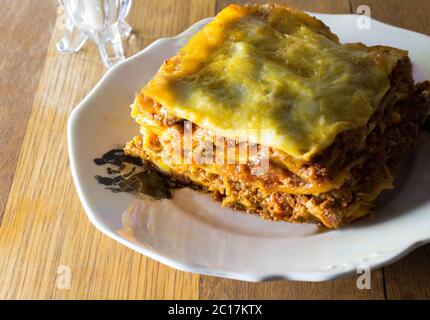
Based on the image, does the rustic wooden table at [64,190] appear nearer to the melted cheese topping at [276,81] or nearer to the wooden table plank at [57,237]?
the wooden table plank at [57,237]

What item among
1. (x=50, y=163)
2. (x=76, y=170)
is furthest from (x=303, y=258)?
(x=50, y=163)

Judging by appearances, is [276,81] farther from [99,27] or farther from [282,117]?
[99,27]

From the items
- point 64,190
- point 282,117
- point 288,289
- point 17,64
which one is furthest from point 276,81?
point 17,64

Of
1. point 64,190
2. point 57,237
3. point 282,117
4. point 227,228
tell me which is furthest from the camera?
point 64,190

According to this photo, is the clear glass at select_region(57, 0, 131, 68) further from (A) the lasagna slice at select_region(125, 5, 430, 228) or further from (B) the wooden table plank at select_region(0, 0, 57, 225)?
(A) the lasagna slice at select_region(125, 5, 430, 228)

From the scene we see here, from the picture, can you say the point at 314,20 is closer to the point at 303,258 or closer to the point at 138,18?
the point at 303,258

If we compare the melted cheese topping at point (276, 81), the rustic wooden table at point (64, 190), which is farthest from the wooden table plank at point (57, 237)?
the melted cheese topping at point (276, 81)
